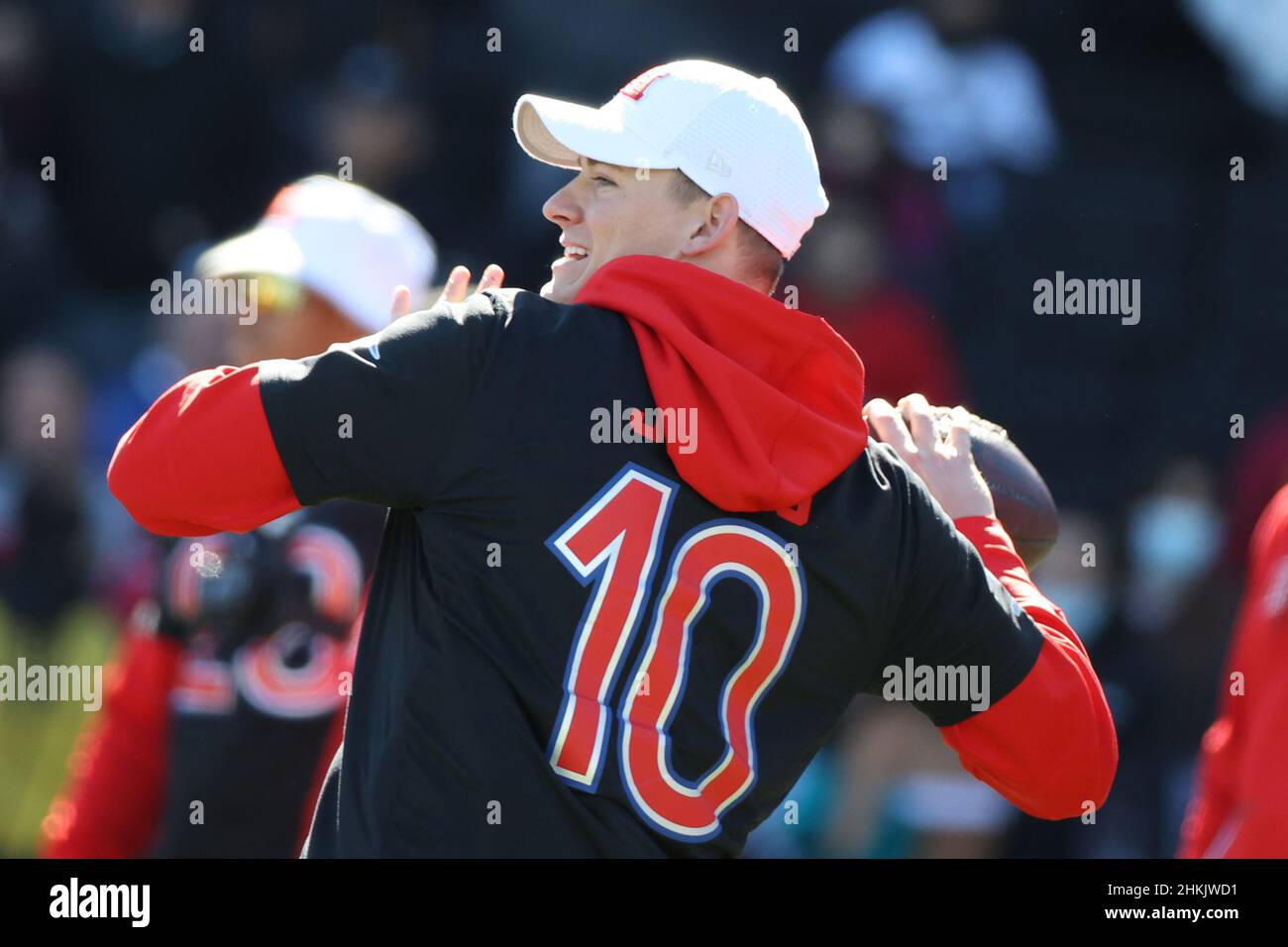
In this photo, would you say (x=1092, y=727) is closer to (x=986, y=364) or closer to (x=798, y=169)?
(x=798, y=169)

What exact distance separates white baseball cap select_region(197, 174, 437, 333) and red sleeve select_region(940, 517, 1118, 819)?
5.35 ft

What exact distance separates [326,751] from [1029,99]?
16.1ft

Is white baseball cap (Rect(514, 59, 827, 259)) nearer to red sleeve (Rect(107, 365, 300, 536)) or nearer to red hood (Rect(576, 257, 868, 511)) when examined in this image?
red hood (Rect(576, 257, 868, 511))

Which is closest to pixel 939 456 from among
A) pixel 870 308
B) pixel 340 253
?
pixel 340 253

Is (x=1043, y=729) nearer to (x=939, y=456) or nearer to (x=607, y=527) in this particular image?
(x=939, y=456)

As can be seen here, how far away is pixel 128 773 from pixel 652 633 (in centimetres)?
176

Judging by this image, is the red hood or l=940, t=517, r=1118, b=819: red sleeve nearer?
the red hood

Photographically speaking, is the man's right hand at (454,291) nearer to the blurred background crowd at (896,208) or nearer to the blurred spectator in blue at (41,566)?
the blurred spectator in blue at (41,566)

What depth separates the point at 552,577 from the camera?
89.4 inches

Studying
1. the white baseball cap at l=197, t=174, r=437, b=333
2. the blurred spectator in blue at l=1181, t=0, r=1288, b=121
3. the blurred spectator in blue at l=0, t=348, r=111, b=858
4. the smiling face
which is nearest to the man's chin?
the smiling face

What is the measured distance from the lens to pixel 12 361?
6883 mm

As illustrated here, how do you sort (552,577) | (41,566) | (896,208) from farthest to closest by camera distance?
(896,208)
(41,566)
(552,577)

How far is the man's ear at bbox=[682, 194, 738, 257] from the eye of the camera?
253 centimetres
